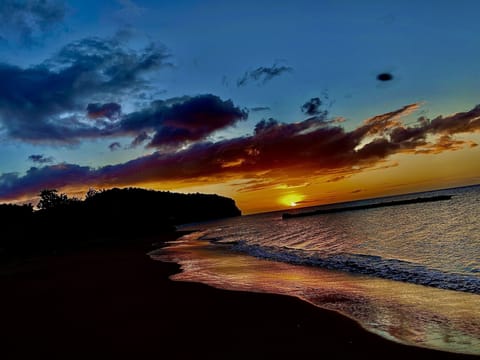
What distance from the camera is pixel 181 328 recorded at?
8.99m

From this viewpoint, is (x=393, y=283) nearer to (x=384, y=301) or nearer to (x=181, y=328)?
(x=384, y=301)

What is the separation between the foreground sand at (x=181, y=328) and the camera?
727 centimetres

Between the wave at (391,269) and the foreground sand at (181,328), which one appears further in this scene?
the wave at (391,269)

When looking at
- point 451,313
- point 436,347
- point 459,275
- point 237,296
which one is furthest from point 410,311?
point 459,275

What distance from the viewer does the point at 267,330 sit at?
8562mm

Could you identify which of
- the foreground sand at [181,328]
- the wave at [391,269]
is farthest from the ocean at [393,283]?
the foreground sand at [181,328]

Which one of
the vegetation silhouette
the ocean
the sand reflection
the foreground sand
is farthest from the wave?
the vegetation silhouette

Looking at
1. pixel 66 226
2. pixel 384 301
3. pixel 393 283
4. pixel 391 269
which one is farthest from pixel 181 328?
pixel 66 226

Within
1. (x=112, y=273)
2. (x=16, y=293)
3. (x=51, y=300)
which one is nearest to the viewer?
(x=51, y=300)

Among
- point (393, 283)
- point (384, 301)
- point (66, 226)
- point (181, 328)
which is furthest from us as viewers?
point (66, 226)

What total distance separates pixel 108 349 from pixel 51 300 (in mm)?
7629

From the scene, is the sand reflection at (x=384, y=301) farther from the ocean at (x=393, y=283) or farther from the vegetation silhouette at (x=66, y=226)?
the vegetation silhouette at (x=66, y=226)

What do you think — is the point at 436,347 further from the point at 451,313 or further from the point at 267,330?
the point at 267,330

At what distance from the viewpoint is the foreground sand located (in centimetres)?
727
